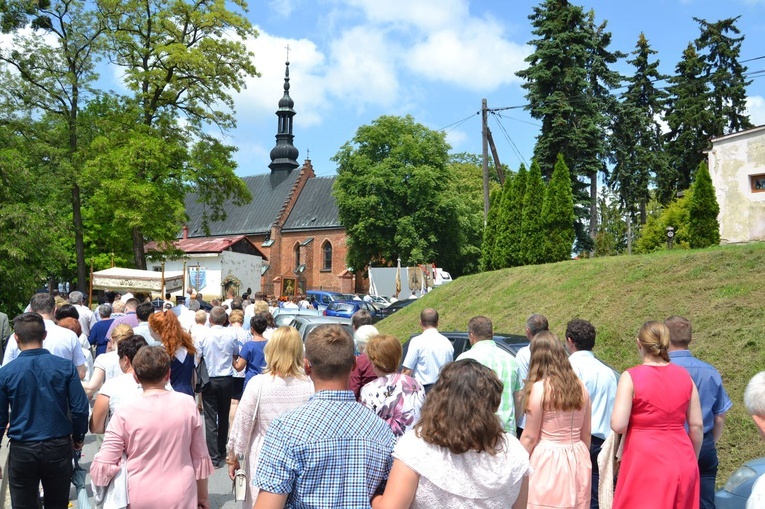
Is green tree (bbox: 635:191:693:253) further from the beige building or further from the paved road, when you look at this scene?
the paved road

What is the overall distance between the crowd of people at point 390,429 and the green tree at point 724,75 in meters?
40.1

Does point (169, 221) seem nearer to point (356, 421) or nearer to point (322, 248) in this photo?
point (356, 421)

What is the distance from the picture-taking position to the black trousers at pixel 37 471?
4.68 metres

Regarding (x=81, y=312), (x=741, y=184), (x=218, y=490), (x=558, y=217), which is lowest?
(x=218, y=490)

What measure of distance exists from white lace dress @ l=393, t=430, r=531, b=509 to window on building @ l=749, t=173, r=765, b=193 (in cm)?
2269

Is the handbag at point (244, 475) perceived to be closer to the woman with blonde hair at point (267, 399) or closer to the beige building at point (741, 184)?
the woman with blonde hair at point (267, 399)

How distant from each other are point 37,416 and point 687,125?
43.1 m

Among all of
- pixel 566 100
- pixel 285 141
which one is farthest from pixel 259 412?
pixel 285 141

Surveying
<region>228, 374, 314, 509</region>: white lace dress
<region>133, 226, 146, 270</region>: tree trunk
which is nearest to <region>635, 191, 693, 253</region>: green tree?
<region>133, 226, 146, 270</region>: tree trunk

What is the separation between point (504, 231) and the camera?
2509 centimetres

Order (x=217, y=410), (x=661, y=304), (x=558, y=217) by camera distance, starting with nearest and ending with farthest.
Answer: (x=217, y=410) → (x=661, y=304) → (x=558, y=217)

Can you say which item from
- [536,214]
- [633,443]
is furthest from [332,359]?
[536,214]

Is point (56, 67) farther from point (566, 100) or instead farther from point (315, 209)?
point (315, 209)

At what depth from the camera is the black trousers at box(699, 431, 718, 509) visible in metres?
4.82
